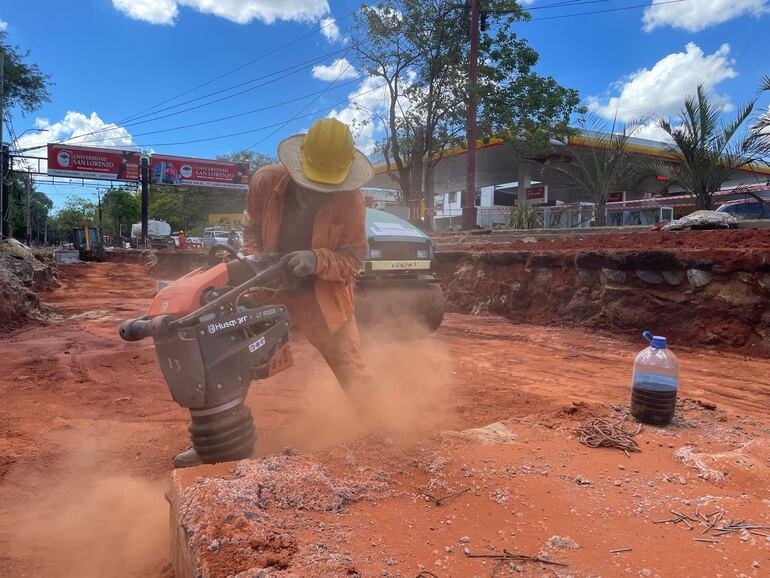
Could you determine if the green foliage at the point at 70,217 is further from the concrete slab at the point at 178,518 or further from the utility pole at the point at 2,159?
the concrete slab at the point at 178,518

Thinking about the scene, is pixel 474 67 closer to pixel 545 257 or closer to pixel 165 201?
pixel 545 257

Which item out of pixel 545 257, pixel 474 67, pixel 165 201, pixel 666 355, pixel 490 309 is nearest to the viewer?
pixel 666 355

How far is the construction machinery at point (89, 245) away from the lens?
90.0 ft

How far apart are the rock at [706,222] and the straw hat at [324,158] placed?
905 cm

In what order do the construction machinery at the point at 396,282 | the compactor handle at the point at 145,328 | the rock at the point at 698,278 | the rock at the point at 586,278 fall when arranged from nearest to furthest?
the compactor handle at the point at 145,328 → the construction machinery at the point at 396,282 → the rock at the point at 698,278 → the rock at the point at 586,278

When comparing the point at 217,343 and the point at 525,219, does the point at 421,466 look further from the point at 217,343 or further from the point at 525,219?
the point at 525,219

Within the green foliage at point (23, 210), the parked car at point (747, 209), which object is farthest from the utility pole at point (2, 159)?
the parked car at point (747, 209)

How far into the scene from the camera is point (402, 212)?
1611cm

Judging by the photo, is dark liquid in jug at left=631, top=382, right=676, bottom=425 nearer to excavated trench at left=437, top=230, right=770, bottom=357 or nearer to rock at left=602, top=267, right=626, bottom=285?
excavated trench at left=437, top=230, right=770, bottom=357

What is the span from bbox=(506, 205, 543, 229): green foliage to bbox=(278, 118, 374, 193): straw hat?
13112 millimetres

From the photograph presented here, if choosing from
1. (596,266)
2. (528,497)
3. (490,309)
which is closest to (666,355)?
(528,497)

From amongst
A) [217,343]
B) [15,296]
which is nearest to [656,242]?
[217,343]

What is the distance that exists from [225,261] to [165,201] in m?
61.4

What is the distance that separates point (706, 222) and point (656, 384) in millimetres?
7928
